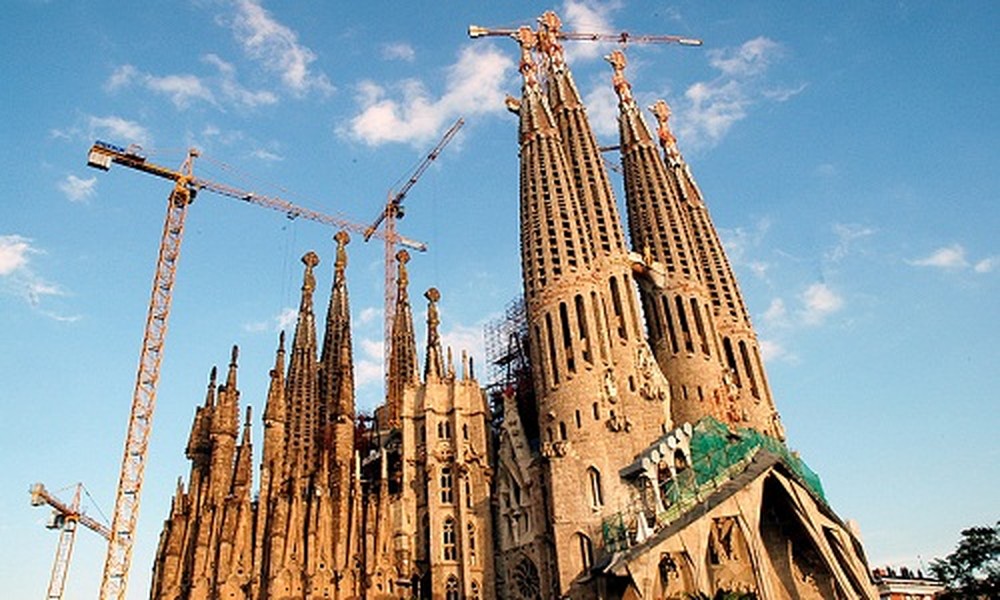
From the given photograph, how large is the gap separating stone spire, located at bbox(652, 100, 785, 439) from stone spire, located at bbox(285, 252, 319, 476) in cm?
3113

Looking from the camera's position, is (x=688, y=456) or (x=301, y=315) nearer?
Result: (x=688, y=456)

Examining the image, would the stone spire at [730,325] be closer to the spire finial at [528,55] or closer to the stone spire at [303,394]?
the spire finial at [528,55]

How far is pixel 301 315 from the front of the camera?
7356cm

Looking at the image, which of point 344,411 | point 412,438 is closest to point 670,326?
point 412,438

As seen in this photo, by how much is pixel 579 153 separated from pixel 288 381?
2944 cm

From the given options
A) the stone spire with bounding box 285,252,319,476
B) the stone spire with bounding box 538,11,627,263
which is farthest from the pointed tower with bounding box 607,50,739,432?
the stone spire with bounding box 285,252,319,476

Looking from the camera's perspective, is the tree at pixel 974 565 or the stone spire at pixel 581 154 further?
the stone spire at pixel 581 154

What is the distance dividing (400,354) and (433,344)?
18819mm

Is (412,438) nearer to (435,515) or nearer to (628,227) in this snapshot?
(435,515)

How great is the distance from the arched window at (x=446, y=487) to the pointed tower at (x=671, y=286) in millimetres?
14922

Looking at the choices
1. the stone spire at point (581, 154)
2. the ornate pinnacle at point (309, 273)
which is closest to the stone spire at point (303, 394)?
the ornate pinnacle at point (309, 273)

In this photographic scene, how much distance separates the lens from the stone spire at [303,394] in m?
65.2

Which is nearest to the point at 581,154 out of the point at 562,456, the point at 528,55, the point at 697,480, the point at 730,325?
the point at 528,55

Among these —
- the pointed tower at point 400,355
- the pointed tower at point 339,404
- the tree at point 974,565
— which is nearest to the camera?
the tree at point 974,565
